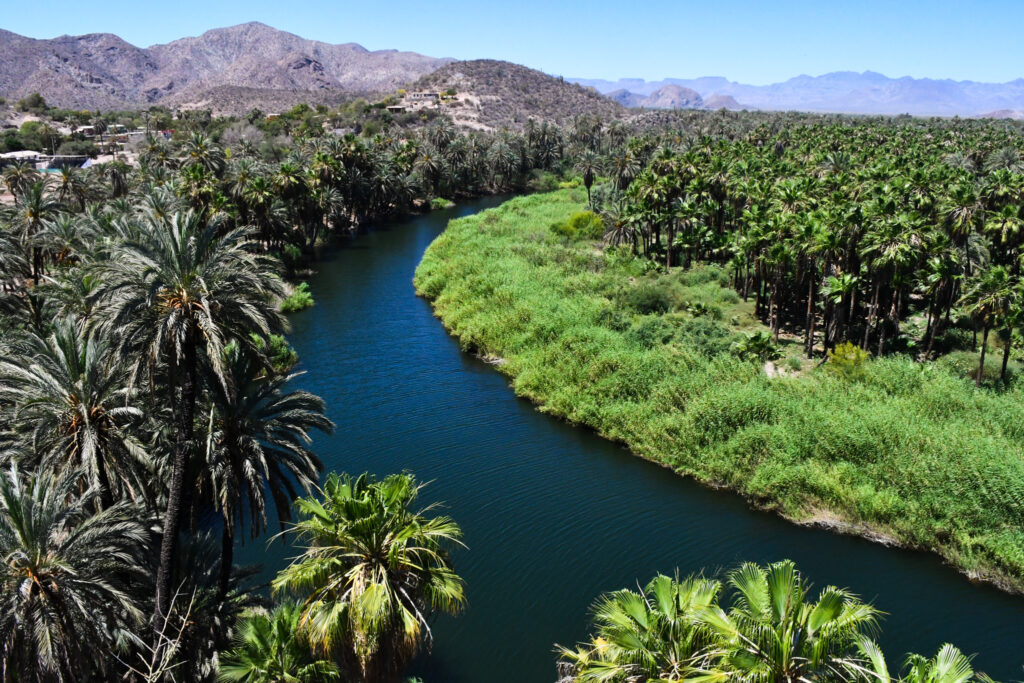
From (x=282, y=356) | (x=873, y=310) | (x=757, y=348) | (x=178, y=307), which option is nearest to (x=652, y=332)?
(x=757, y=348)

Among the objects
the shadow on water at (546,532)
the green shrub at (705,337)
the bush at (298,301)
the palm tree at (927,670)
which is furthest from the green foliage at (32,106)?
the palm tree at (927,670)

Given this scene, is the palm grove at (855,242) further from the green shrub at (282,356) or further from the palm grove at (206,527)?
the green shrub at (282,356)

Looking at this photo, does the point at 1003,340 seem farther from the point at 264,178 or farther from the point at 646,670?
the point at 264,178

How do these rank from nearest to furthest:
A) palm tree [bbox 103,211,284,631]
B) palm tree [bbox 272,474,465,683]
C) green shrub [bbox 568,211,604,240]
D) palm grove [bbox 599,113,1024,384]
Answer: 1. palm tree [bbox 272,474,465,683]
2. palm tree [bbox 103,211,284,631]
3. palm grove [bbox 599,113,1024,384]
4. green shrub [bbox 568,211,604,240]

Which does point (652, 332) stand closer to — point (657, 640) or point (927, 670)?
point (657, 640)

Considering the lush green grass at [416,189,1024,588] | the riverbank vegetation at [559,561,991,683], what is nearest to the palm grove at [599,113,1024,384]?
the lush green grass at [416,189,1024,588]

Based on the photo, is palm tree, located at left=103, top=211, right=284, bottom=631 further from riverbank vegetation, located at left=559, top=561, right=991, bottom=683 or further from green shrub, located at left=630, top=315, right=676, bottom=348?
green shrub, located at left=630, top=315, right=676, bottom=348

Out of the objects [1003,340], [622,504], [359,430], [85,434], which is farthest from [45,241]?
[1003,340]
